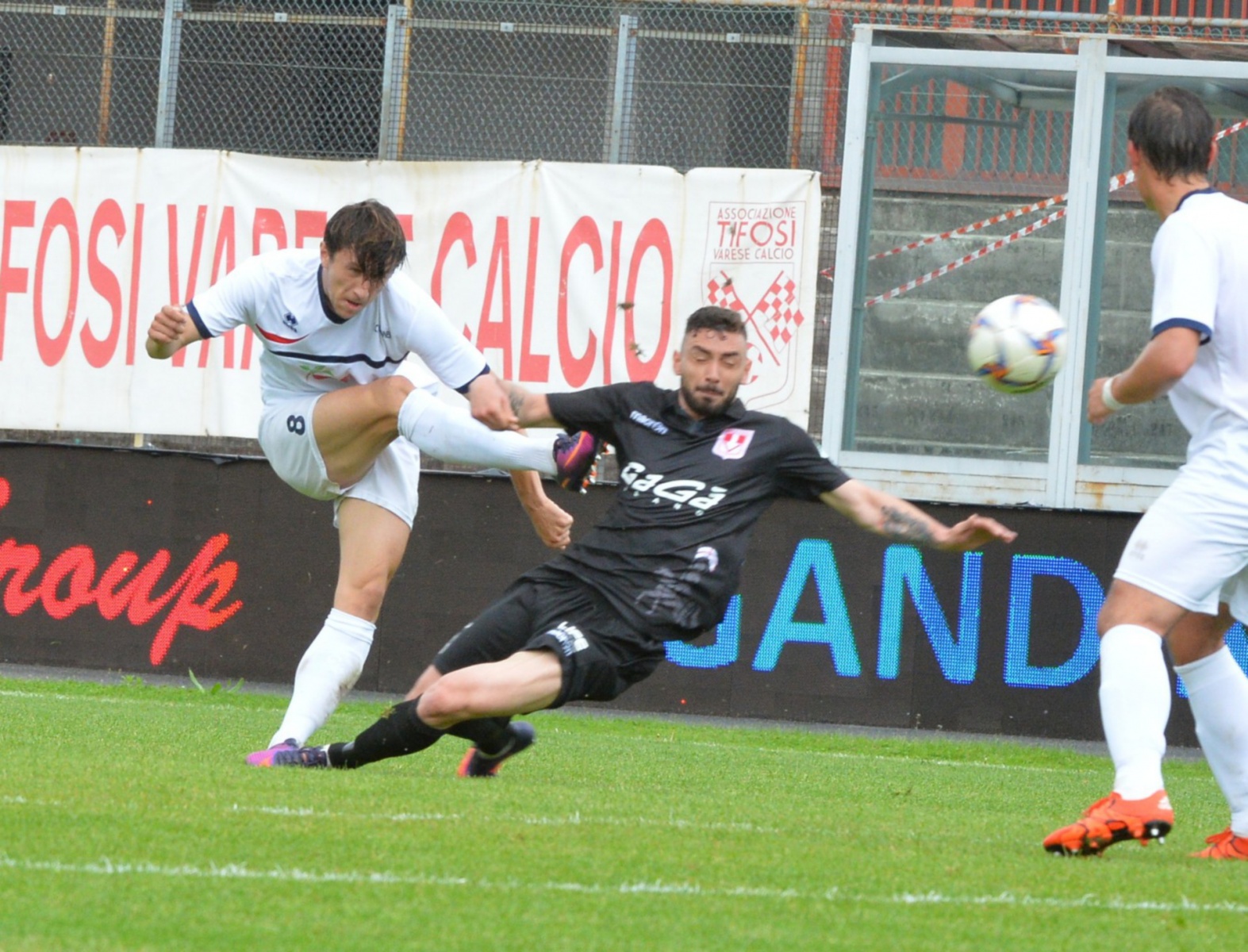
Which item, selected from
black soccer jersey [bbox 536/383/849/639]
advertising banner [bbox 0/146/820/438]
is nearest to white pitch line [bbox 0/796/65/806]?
black soccer jersey [bbox 536/383/849/639]

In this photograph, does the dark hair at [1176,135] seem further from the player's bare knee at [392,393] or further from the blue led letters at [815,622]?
the blue led letters at [815,622]

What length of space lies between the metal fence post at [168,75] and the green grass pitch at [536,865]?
255 inches

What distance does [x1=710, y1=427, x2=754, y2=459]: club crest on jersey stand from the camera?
5.72 meters

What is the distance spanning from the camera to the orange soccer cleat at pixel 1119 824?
454 centimetres

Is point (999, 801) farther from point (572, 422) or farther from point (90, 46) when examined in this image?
point (90, 46)

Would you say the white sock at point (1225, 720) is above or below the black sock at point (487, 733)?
above

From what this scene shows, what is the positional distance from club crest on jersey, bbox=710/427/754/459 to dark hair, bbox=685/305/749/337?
1.06 ft

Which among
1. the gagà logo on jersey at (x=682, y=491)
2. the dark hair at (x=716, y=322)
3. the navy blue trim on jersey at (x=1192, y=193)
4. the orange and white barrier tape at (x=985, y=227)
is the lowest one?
the gagà logo on jersey at (x=682, y=491)

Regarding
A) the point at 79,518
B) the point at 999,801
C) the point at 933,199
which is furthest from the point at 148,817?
the point at 933,199

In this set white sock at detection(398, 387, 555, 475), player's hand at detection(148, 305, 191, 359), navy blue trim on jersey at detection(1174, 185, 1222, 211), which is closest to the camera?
navy blue trim on jersey at detection(1174, 185, 1222, 211)

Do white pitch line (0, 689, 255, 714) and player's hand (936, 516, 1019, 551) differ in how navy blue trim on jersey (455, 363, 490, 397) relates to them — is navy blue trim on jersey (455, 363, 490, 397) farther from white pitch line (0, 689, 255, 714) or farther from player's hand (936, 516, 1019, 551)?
white pitch line (0, 689, 255, 714)

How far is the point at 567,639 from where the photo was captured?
5539mm

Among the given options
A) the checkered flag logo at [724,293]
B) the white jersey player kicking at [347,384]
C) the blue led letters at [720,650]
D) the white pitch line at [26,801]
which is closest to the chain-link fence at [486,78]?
the checkered flag logo at [724,293]

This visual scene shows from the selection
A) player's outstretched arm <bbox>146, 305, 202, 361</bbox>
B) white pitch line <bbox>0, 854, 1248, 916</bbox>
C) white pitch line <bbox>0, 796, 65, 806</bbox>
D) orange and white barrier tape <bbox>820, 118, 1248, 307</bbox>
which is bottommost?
white pitch line <bbox>0, 796, 65, 806</bbox>
